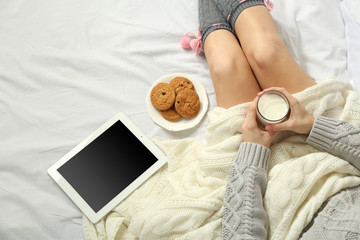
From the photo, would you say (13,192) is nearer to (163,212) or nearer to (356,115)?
(163,212)

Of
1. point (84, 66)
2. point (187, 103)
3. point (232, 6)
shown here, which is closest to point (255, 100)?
point (187, 103)

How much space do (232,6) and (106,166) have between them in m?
0.65

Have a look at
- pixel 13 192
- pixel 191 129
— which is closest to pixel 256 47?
pixel 191 129

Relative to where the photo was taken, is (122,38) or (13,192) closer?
(13,192)

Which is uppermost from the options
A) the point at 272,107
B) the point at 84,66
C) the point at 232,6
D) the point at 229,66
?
the point at 84,66

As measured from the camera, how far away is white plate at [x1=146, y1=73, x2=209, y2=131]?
99cm

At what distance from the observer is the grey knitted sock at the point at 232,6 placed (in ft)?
3.20

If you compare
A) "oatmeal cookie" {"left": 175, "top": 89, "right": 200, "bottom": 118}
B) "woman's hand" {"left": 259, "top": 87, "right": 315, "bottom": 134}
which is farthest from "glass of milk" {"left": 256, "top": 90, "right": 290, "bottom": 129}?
"oatmeal cookie" {"left": 175, "top": 89, "right": 200, "bottom": 118}

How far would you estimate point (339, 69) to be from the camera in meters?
1.02

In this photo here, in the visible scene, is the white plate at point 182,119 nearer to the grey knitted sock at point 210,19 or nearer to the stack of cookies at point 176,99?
the stack of cookies at point 176,99

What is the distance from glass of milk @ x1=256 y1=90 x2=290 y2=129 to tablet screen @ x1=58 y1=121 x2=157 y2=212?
0.37 m

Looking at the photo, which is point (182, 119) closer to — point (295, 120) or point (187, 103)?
point (187, 103)

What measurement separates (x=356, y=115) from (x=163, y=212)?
0.59m

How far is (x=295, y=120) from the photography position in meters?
0.79
